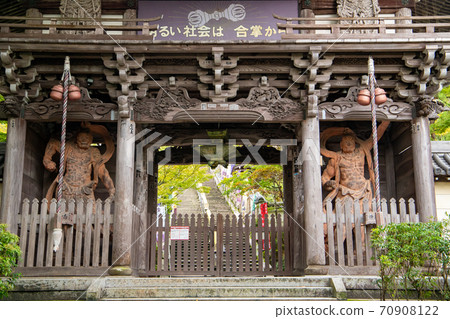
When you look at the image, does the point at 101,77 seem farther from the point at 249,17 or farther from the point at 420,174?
the point at 420,174

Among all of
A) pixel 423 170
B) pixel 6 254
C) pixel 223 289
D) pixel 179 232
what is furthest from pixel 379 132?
pixel 6 254

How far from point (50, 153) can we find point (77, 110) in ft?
5.18

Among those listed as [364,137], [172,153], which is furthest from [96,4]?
[364,137]

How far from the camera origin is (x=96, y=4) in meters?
12.1

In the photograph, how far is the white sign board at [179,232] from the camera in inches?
469

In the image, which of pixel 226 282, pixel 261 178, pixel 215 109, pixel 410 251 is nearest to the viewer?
pixel 410 251

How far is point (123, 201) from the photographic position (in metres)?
10.6

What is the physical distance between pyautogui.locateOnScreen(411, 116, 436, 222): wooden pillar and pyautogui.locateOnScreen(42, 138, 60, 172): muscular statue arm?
25.1ft

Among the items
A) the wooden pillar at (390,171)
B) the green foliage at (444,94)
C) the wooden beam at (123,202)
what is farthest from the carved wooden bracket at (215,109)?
the green foliage at (444,94)

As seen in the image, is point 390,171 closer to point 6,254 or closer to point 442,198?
point 442,198

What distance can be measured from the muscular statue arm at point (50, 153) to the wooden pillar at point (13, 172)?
86 centimetres

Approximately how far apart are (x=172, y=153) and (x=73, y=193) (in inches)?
121

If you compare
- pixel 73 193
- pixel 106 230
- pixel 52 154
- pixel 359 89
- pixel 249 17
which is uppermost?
pixel 249 17

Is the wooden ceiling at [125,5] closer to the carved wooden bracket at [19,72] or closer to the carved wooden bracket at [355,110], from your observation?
the carved wooden bracket at [19,72]
